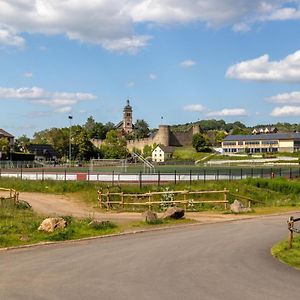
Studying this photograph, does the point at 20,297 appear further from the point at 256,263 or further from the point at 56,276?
the point at 256,263

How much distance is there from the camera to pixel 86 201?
39719mm

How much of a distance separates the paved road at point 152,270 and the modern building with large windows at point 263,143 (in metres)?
148

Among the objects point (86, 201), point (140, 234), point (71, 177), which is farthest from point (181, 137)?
point (140, 234)

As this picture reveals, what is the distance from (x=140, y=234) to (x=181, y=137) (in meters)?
176

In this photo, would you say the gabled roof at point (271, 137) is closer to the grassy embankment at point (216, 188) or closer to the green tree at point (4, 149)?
the green tree at point (4, 149)

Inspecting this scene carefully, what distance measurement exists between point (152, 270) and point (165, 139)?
562 feet

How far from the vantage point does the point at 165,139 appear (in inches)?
7224

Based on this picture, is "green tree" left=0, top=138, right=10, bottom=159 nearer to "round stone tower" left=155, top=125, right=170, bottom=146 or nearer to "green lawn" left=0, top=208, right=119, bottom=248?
"round stone tower" left=155, top=125, right=170, bottom=146

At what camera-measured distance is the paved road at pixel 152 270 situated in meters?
10.0

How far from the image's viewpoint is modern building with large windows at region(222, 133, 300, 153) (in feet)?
539

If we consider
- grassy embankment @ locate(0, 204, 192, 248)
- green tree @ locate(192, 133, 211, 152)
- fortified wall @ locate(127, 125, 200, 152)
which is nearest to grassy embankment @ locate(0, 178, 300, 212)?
grassy embankment @ locate(0, 204, 192, 248)

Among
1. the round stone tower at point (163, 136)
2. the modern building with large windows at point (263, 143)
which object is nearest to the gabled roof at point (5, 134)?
the round stone tower at point (163, 136)

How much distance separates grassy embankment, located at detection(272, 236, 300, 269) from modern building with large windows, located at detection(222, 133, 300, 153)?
148 meters

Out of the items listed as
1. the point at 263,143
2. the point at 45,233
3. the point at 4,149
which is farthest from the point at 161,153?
the point at 45,233
